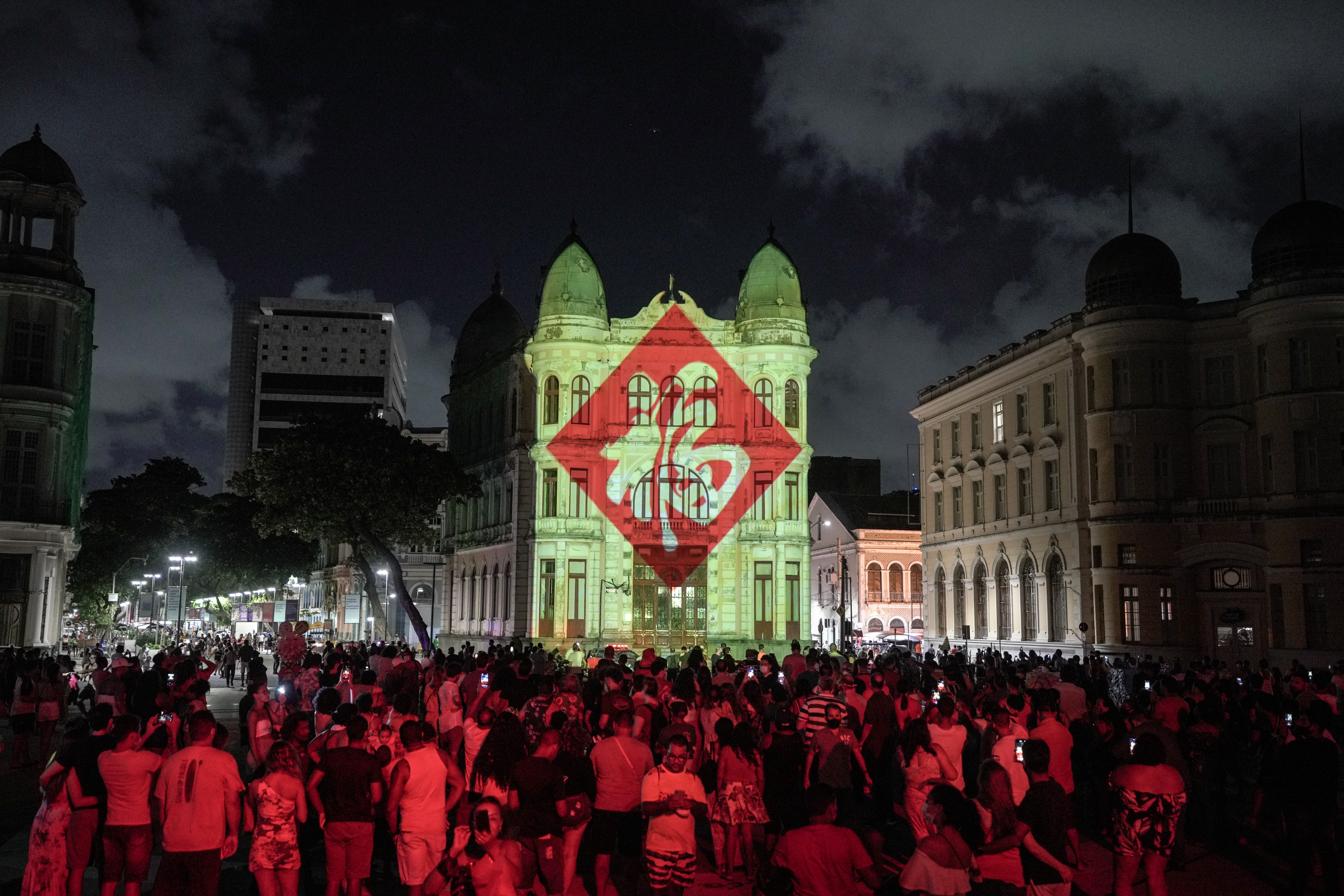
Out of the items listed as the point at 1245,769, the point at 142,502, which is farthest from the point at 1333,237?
the point at 142,502

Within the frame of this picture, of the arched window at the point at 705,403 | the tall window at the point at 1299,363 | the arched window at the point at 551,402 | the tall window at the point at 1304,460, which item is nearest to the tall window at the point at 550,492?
the arched window at the point at 551,402

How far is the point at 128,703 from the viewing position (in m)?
19.9

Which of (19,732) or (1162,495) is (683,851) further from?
(1162,495)

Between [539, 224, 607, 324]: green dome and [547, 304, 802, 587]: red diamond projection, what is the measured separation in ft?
9.14

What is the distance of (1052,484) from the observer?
51562 millimetres

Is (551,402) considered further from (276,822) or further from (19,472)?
(276,822)

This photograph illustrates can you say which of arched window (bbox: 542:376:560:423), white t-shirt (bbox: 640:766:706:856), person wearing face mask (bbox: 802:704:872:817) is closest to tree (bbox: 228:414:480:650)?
arched window (bbox: 542:376:560:423)

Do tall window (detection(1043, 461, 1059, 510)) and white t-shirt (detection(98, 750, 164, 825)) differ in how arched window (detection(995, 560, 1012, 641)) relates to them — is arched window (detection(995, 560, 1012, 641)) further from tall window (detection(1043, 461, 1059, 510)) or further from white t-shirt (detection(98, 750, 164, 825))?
white t-shirt (detection(98, 750, 164, 825))

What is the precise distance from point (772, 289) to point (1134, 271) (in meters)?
15.3

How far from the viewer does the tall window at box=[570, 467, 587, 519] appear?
2152 inches

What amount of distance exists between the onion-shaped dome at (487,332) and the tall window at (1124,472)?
123 ft

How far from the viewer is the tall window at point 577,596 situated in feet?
177

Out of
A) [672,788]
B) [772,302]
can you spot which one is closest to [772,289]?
[772,302]

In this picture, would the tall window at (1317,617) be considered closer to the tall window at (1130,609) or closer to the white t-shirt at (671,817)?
the tall window at (1130,609)
